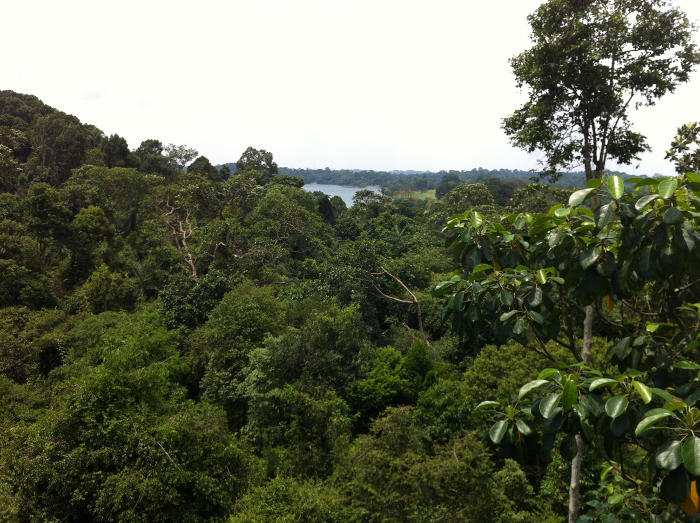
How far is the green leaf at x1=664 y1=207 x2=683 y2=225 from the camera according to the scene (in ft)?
5.20

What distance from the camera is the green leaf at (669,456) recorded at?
1.24 m

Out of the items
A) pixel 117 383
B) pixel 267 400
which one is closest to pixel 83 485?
pixel 117 383

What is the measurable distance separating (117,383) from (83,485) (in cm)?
188

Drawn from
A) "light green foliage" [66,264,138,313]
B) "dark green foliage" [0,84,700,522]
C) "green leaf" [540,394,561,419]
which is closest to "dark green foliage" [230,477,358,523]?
"dark green foliage" [0,84,700,522]

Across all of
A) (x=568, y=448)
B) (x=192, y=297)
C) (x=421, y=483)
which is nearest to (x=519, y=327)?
(x=568, y=448)

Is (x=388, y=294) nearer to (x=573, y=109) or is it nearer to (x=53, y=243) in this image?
(x=573, y=109)

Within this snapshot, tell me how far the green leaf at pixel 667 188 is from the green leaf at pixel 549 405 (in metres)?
0.94

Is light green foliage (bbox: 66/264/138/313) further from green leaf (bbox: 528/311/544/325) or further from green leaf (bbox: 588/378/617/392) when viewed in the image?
green leaf (bbox: 588/378/617/392)

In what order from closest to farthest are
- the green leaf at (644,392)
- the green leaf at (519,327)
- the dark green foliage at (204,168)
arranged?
the green leaf at (644,392) < the green leaf at (519,327) < the dark green foliage at (204,168)

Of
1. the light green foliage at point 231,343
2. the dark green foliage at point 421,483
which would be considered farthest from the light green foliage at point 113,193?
the dark green foliage at point 421,483

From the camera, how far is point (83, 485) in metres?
6.95

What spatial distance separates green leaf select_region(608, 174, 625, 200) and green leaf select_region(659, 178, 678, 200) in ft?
0.52

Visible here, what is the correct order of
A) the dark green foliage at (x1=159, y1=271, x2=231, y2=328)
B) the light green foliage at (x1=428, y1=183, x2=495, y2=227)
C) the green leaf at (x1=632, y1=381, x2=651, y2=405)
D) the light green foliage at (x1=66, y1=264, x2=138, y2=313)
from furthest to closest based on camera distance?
the light green foliage at (x1=428, y1=183, x2=495, y2=227), the light green foliage at (x1=66, y1=264, x2=138, y2=313), the dark green foliage at (x1=159, y1=271, x2=231, y2=328), the green leaf at (x1=632, y1=381, x2=651, y2=405)

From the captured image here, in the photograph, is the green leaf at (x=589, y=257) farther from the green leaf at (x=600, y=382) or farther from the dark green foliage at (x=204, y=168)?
the dark green foliage at (x=204, y=168)
